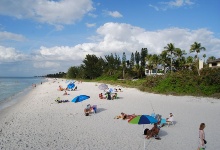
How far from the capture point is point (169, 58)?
6794cm

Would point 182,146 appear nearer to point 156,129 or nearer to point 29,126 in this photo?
point 156,129

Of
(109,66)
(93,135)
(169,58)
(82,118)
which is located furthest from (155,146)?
(109,66)

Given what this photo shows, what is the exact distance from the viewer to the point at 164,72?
69.2m

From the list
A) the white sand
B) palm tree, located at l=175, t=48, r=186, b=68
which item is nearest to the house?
palm tree, located at l=175, t=48, r=186, b=68

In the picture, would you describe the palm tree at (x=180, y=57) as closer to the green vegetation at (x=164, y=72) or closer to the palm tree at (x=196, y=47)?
the green vegetation at (x=164, y=72)

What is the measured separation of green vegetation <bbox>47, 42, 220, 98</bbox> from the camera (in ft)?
96.9

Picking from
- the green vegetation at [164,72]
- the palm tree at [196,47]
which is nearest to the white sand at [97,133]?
the green vegetation at [164,72]

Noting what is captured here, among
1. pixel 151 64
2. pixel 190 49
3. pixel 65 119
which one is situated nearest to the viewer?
pixel 65 119

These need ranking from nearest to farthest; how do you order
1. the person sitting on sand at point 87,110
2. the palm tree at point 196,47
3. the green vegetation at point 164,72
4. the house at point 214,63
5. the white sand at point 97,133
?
the white sand at point 97,133 → the person sitting on sand at point 87,110 → the green vegetation at point 164,72 → the house at point 214,63 → the palm tree at point 196,47

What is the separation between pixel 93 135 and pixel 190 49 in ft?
163

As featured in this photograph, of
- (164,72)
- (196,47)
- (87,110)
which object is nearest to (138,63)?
(164,72)

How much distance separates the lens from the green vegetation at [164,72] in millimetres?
29547

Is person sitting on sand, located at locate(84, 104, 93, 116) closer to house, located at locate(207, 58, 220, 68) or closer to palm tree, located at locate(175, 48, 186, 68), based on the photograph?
house, located at locate(207, 58, 220, 68)

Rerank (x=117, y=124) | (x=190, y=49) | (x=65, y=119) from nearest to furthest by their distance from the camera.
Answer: (x=117, y=124), (x=65, y=119), (x=190, y=49)
